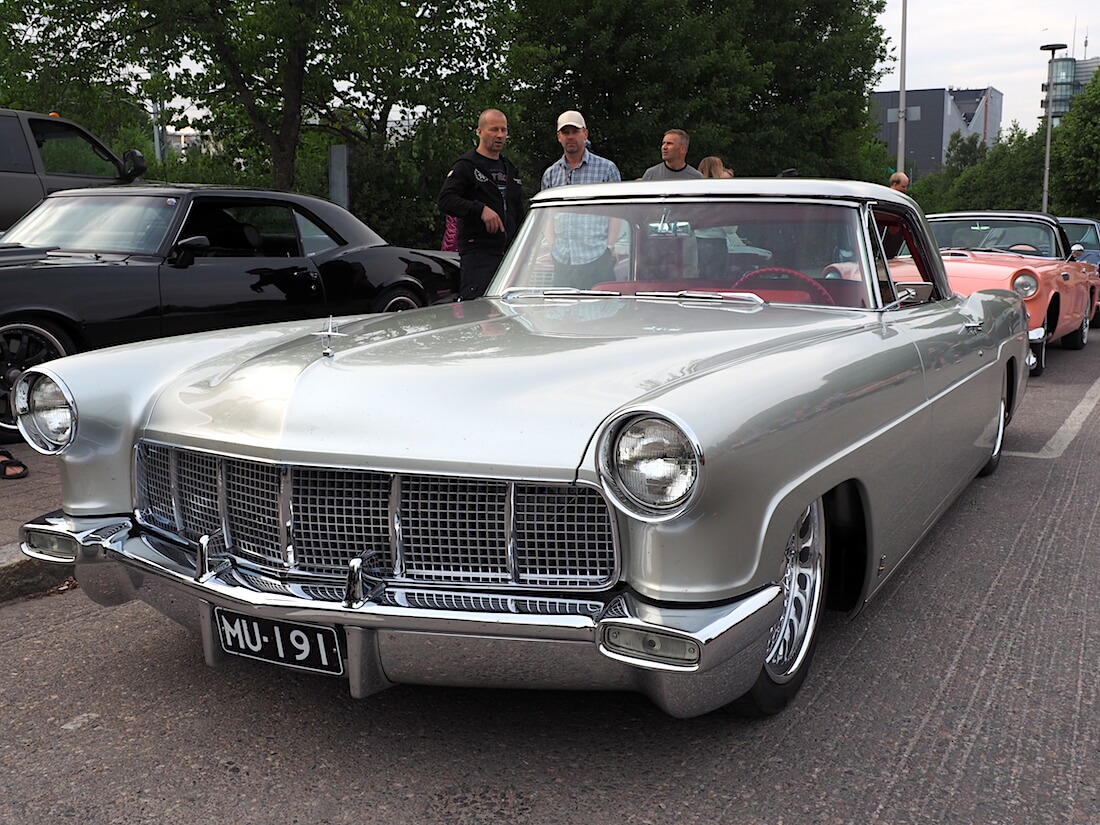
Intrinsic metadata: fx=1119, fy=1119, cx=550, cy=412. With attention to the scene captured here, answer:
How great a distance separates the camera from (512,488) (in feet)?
8.03

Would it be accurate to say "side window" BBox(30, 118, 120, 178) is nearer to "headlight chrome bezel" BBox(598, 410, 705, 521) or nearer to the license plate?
the license plate

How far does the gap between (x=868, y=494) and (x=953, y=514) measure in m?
2.16

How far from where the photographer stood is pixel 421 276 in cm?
825

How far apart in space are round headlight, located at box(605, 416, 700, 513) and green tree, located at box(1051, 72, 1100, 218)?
4760cm

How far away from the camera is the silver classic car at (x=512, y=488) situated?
2.37 meters

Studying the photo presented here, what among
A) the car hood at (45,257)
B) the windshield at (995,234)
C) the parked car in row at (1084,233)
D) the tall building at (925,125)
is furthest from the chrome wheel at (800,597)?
the tall building at (925,125)

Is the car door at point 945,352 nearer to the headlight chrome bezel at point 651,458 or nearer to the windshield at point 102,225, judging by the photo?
the headlight chrome bezel at point 651,458

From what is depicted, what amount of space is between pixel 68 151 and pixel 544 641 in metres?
9.00

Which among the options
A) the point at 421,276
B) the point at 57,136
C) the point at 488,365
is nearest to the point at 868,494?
the point at 488,365

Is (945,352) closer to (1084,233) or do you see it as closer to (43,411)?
(43,411)

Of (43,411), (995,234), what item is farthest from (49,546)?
(995,234)

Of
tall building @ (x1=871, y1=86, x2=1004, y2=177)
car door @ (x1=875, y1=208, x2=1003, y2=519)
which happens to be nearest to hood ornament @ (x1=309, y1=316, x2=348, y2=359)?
car door @ (x1=875, y1=208, x2=1003, y2=519)

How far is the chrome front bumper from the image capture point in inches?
91.8

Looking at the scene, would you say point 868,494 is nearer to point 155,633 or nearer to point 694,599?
point 694,599
